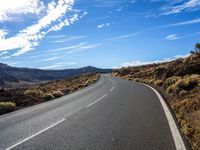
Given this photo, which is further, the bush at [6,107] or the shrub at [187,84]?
the bush at [6,107]

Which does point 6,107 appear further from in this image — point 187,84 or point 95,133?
point 95,133

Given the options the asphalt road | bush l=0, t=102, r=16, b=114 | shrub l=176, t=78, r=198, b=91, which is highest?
shrub l=176, t=78, r=198, b=91

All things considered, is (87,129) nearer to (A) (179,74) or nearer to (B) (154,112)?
(B) (154,112)

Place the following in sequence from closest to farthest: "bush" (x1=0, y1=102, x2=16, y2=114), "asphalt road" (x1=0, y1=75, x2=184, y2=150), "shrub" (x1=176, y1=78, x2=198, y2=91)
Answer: "asphalt road" (x1=0, y1=75, x2=184, y2=150)
"shrub" (x1=176, y1=78, x2=198, y2=91)
"bush" (x1=0, y1=102, x2=16, y2=114)

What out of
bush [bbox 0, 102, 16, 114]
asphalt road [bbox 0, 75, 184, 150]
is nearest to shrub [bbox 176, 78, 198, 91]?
asphalt road [bbox 0, 75, 184, 150]

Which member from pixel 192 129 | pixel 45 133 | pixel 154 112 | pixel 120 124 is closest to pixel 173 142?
pixel 192 129

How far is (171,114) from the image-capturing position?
459 inches

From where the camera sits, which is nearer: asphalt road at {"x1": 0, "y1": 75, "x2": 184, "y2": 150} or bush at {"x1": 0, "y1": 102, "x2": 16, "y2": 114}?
asphalt road at {"x1": 0, "y1": 75, "x2": 184, "y2": 150}

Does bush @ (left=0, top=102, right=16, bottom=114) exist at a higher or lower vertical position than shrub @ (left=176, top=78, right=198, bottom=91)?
lower

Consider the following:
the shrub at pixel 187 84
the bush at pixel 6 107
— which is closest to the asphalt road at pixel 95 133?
the shrub at pixel 187 84

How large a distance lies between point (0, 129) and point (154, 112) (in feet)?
18.9

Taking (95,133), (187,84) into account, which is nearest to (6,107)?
(187,84)

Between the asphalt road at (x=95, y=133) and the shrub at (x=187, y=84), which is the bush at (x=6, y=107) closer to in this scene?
the asphalt road at (x=95, y=133)

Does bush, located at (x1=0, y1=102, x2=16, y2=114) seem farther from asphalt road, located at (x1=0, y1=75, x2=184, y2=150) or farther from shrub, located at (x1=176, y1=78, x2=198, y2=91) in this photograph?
shrub, located at (x1=176, y1=78, x2=198, y2=91)
